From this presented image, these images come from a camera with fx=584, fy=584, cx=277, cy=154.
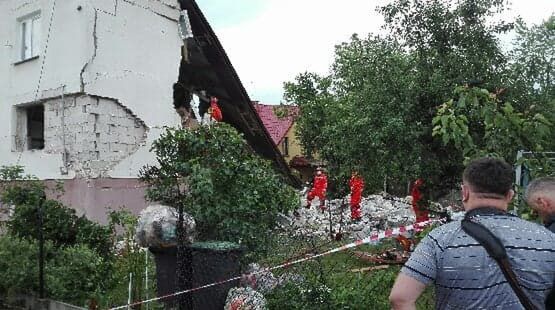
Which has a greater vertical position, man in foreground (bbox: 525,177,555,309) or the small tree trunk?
man in foreground (bbox: 525,177,555,309)

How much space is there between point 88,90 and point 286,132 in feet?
103

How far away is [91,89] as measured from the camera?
10891 millimetres

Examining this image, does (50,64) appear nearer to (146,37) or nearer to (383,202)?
(146,37)

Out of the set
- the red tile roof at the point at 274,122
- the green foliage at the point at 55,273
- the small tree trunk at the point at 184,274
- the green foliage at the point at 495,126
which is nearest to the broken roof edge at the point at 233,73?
the green foliage at the point at 55,273

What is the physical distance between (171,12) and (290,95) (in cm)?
2174

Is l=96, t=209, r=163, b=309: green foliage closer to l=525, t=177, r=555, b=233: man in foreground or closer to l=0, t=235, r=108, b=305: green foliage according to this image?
l=0, t=235, r=108, b=305: green foliage

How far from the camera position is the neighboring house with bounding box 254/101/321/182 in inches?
1408

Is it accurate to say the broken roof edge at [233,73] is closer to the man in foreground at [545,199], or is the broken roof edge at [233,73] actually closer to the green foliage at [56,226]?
the green foliage at [56,226]

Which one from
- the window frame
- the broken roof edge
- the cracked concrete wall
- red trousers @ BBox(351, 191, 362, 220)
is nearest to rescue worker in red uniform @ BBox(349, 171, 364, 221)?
red trousers @ BBox(351, 191, 362, 220)

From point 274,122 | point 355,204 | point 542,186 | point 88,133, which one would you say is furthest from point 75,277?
point 274,122

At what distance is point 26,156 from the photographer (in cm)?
1168

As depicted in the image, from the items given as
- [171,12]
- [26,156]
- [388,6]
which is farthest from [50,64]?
[388,6]

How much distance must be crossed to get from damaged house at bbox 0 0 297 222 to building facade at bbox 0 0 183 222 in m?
0.02

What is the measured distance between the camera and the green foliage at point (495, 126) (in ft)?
17.0
